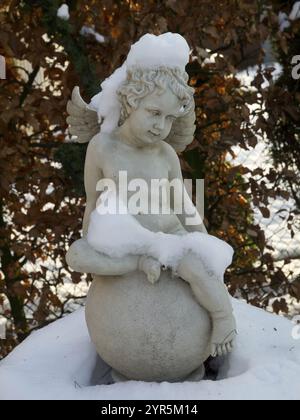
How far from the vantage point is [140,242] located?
1622 millimetres

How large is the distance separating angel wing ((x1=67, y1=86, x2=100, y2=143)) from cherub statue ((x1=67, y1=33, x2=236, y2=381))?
0.14 m

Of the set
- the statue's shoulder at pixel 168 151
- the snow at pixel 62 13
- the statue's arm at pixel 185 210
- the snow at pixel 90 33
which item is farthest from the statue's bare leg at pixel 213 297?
the snow at pixel 90 33

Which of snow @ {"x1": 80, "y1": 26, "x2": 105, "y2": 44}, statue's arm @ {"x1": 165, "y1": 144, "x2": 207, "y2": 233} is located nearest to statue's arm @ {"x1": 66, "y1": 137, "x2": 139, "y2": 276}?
statue's arm @ {"x1": 165, "y1": 144, "x2": 207, "y2": 233}

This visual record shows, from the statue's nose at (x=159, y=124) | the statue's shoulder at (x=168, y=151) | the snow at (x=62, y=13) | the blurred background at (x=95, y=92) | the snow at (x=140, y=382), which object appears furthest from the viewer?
the blurred background at (x=95, y=92)

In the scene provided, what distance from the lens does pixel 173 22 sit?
2.58 meters

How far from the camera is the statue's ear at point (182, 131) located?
1.82 m

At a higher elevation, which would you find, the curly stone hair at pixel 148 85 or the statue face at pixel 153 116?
the curly stone hair at pixel 148 85

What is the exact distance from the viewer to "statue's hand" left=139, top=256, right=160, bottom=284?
158cm

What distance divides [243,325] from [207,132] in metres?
1.29

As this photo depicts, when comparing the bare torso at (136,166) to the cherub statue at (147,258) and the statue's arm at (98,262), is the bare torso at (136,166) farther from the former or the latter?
the statue's arm at (98,262)

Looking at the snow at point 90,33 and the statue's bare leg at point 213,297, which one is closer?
the statue's bare leg at point 213,297

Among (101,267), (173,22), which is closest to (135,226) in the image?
(101,267)

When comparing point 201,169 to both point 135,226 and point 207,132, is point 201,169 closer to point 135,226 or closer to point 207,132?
point 207,132

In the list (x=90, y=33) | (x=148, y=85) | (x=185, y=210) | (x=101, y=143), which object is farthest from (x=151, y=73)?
(x=90, y=33)
